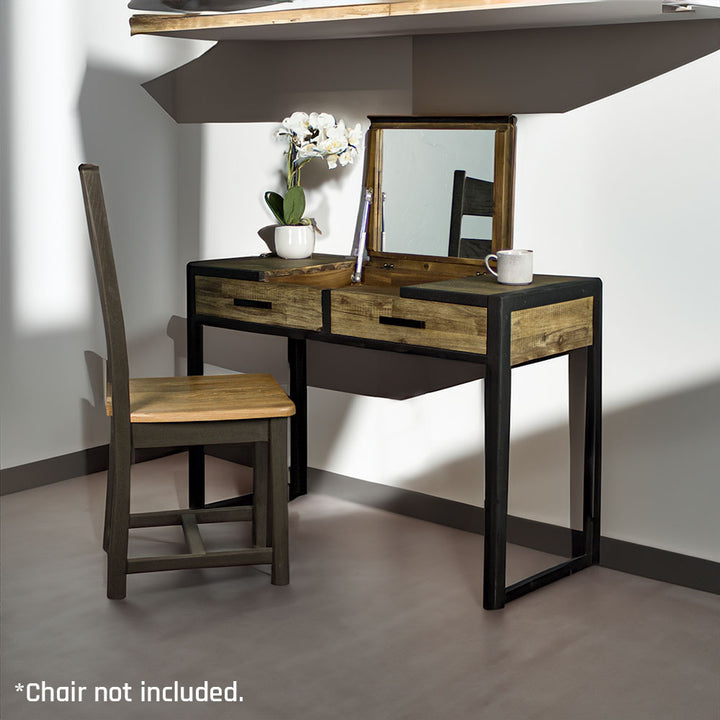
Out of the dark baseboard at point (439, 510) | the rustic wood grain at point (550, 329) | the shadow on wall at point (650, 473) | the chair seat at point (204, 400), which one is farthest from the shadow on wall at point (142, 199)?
the rustic wood grain at point (550, 329)

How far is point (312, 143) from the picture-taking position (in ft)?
10.6

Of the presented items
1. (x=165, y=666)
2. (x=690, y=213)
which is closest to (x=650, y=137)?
(x=690, y=213)

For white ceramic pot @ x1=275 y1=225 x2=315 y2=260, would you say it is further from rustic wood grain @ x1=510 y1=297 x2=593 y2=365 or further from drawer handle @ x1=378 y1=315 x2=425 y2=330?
rustic wood grain @ x1=510 y1=297 x2=593 y2=365

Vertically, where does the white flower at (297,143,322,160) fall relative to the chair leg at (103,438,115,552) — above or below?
above

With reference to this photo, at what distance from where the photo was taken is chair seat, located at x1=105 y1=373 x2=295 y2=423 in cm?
260

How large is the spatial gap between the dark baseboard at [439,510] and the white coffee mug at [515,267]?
795 millimetres

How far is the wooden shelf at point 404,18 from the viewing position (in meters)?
2.39

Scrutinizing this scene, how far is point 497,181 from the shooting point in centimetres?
297

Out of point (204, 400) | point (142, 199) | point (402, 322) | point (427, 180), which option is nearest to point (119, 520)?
point (204, 400)

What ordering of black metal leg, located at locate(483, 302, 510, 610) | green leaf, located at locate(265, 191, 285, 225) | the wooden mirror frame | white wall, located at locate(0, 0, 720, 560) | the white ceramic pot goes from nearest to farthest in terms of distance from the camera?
1. black metal leg, located at locate(483, 302, 510, 610)
2. white wall, located at locate(0, 0, 720, 560)
3. the wooden mirror frame
4. the white ceramic pot
5. green leaf, located at locate(265, 191, 285, 225)

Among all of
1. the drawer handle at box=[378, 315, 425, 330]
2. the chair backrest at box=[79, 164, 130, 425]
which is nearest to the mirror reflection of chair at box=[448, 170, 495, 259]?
the drawer handle at box=[378, 315, 425, 330]

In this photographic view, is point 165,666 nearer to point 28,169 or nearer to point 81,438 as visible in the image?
point 81,438

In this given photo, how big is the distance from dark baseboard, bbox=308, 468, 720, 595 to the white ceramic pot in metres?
0.78

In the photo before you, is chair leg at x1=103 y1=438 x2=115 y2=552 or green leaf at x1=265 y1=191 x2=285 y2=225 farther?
green leaf at x1=265 y1=191 x2=285 y2=225
